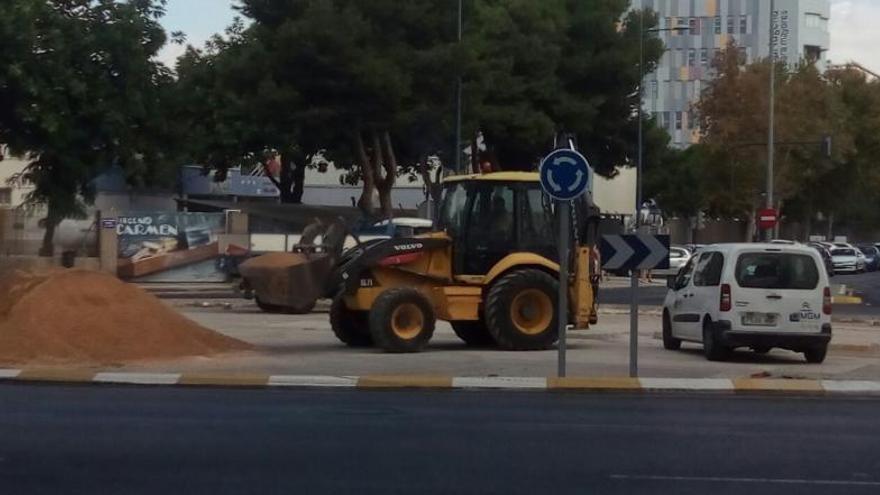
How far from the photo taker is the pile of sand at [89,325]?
1962cm

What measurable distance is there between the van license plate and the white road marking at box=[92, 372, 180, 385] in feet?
25.4

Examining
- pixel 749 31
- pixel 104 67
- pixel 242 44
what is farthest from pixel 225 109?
pixel 749 31

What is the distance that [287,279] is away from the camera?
85.6 ft

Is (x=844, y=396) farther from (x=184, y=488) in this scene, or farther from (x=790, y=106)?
(x=790, y=106)

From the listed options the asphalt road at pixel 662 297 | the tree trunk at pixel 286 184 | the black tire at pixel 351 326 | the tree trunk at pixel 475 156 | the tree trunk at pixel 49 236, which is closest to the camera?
the black tire at pixel 351 326

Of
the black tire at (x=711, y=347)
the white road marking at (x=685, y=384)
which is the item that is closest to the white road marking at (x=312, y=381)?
the white road marking at (x=685, y=384)

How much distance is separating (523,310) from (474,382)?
408cm

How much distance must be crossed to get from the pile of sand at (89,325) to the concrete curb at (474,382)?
141 centimetres

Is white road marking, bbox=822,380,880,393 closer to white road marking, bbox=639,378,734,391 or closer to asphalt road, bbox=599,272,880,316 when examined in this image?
white road marking, bbox=639,378,734,391

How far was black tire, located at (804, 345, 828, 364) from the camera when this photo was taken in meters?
20.8

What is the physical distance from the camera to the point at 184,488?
10.1m

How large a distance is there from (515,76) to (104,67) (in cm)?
2118

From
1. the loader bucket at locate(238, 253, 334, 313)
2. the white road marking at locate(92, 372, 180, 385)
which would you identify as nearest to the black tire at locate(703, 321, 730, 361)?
the loader bucket at locate(238, 253, 334, 313)

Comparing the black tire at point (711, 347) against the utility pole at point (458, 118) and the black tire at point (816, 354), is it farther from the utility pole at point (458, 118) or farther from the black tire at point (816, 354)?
the utility pole at point (458, 118)
